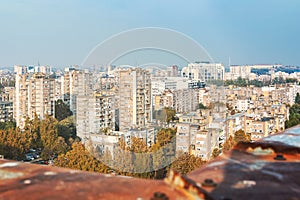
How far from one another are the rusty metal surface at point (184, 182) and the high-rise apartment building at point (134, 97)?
3995mm

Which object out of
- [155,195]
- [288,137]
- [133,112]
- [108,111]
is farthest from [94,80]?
[155,195]

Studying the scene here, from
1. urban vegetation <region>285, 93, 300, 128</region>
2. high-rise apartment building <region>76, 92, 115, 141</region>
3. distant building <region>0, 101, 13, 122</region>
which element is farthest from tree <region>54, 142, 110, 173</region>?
distant building <region>0, 101, 13, 122</region>

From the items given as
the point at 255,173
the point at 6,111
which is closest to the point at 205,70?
the point at 255,173

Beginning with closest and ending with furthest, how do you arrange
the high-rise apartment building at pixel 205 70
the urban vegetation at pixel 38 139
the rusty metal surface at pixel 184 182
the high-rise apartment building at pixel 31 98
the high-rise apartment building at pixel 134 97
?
the rusty metal surface at pixel 184 182 → the high-rise apartment building at pixel 205 70 → the high-rise apartment building at pixel 134 97 → the urban vegetation at pixel 38 139 → the high-rise apartment building at pixel 31 98

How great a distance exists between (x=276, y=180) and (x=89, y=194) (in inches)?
8.0

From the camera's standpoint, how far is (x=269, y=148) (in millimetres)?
569

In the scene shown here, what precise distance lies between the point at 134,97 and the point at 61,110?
4938mm

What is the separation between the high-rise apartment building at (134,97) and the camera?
4645 millimetres

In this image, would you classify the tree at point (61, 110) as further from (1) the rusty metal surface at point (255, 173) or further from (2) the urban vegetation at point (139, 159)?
(1) the rusty metal surface at point (255, 173)

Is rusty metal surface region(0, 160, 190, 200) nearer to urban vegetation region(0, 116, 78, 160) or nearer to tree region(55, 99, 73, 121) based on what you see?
urban vegetation region(0, 116, 78, 160)

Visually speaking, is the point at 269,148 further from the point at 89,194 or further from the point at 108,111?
the point at 108,111

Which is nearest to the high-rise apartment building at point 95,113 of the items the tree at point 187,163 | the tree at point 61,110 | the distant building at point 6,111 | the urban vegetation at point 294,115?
the tree at point 187,163

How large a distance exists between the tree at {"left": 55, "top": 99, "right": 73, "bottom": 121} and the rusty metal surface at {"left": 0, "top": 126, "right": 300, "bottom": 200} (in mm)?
8901

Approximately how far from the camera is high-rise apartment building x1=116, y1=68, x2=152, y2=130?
4.64 metres
